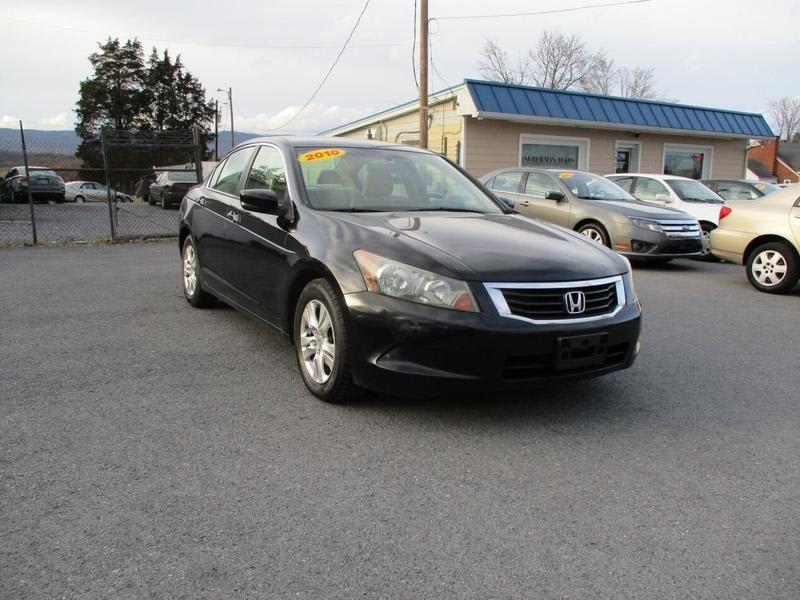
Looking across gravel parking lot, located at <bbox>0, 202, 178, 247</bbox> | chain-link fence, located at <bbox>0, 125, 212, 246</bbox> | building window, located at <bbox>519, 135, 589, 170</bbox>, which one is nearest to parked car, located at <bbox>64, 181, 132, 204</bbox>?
chain-link fence, located at <bbox>0, 125, 212, 246</bbox>

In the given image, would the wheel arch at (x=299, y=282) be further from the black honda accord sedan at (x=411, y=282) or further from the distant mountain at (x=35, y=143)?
the distant mountain at (x=35, y=143)

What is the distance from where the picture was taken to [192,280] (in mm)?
6285

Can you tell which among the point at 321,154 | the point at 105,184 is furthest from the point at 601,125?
the point at 105,184

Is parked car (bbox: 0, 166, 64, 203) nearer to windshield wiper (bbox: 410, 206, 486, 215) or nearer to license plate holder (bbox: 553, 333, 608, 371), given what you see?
windshield wiper (bbox: 410, 206, 486, 215)

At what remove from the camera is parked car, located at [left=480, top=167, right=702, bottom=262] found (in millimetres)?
9469

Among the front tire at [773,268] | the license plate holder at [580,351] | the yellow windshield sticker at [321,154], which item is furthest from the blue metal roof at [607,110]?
the license plate holder at [580,351]

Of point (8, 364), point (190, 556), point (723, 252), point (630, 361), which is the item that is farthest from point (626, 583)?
point (723, 252)

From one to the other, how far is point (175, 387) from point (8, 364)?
1344mm

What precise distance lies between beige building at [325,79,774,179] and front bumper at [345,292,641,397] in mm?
13335

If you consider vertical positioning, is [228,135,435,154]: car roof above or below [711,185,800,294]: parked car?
above

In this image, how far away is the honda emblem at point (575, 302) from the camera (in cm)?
338

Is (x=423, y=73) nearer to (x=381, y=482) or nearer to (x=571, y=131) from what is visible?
(x=571, y=131)

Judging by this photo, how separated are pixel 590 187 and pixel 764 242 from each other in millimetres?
3096

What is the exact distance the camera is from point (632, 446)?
3.27 m
